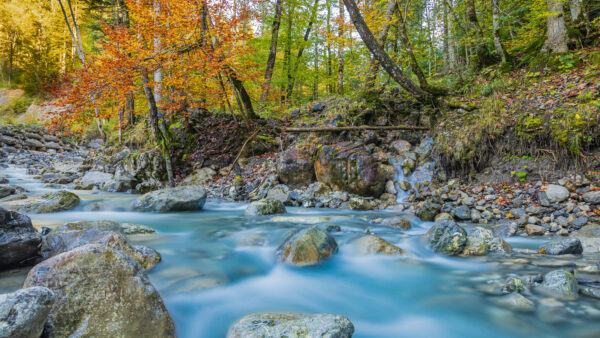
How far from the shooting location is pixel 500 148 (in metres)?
6.06

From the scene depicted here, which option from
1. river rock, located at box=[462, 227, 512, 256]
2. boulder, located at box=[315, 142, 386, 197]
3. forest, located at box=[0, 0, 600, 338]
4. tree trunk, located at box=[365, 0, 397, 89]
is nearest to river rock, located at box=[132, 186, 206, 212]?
forest, located at box=[0, 0, 600, 338]

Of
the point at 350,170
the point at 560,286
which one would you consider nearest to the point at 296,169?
the point at 350,170

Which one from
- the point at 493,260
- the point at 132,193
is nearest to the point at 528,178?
the point at 493,260

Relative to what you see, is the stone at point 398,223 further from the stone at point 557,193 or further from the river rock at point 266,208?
the river rock at point 266,208

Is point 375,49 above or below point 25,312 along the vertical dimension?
above

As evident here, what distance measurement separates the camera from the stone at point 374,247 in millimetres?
4027

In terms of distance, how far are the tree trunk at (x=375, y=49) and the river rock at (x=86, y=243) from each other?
5979 millimetres

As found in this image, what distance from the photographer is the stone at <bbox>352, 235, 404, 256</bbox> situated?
4027 mm

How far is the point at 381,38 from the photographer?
8.62 meters

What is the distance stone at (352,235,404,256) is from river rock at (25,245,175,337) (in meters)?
2.79

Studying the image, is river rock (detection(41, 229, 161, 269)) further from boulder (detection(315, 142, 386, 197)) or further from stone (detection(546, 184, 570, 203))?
stone (detection(546, 184, 570, 203))

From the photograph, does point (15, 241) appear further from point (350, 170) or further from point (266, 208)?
point (350, 170)

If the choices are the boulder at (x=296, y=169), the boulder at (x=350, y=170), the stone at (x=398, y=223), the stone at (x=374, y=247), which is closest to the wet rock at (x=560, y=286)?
the stone at (x=374, y=247)

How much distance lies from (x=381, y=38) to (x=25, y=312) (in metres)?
9.54
